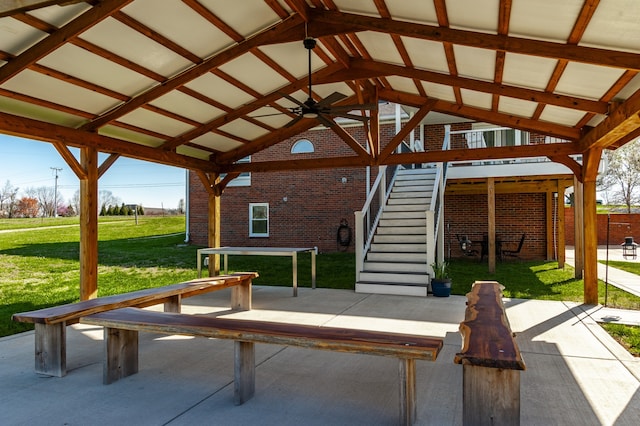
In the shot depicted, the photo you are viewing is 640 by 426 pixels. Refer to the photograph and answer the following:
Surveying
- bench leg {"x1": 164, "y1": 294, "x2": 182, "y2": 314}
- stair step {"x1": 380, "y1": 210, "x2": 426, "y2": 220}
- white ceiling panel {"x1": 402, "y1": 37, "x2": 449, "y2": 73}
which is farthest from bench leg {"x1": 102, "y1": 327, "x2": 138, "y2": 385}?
stair step {"x1": 380, "y1": 210, "x2": 426, "y2": 220}

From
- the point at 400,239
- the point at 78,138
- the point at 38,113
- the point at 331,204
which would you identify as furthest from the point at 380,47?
Result: the point at 331,204

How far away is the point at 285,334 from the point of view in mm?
3273

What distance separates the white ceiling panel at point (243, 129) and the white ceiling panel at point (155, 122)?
0.89 m

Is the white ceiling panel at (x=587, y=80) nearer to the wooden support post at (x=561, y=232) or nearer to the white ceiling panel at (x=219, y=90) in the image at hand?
the white ceiling panel at (x=219, y=90)

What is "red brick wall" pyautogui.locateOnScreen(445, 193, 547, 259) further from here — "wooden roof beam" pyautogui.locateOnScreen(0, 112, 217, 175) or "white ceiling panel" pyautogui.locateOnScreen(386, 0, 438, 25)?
"white ceiling panel" pyautogui.locateOnScreen(386, 0, 438, 25)

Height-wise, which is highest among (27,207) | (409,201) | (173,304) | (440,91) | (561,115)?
(440,91)

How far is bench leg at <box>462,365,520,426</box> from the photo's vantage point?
2.51 meters

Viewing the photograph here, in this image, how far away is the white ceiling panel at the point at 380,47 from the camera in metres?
6.23

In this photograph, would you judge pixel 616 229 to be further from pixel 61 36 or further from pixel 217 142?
pixel 61 36

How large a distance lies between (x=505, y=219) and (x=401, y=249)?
20.1 feet

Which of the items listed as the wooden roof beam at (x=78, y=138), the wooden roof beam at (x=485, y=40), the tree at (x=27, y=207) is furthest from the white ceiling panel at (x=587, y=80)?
the tree at (x=27, y=207)

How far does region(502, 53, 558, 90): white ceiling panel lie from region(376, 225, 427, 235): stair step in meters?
4.49

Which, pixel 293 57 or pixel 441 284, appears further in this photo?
pixel 441 284

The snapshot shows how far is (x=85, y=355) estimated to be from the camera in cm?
473
